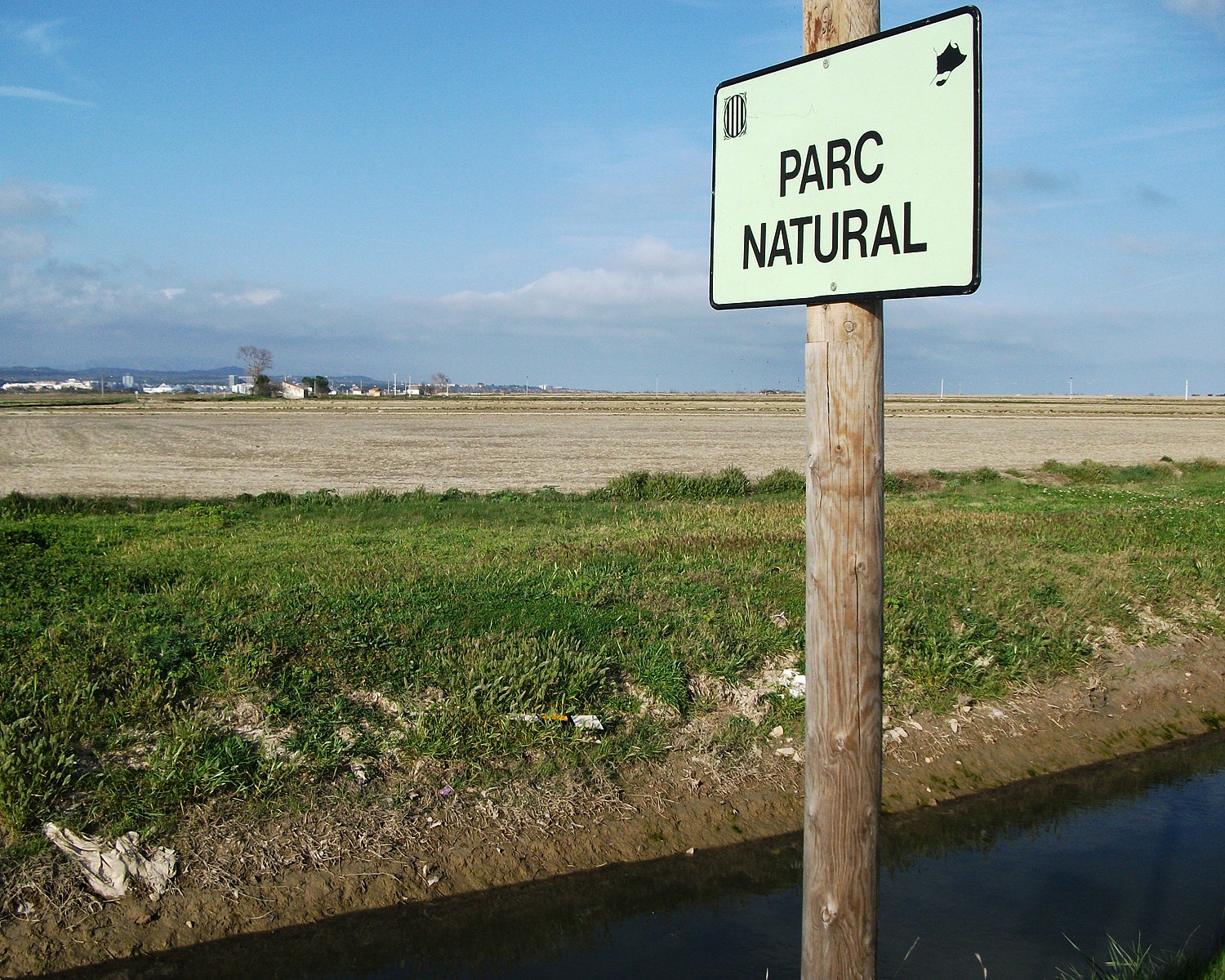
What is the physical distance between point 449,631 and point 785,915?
10.1ft

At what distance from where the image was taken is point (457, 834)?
5.39 metres

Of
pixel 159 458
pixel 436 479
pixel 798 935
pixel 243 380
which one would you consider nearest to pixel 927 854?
pixel 798 935

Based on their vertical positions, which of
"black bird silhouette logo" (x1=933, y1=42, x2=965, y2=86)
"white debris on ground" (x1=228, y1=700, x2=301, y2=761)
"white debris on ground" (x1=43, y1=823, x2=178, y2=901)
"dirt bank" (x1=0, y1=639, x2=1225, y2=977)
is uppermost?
"black bird silhouette logo" (x1=933, y1=42, x2=965, y2=86)

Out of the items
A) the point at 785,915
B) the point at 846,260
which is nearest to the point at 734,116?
the point at 846,260

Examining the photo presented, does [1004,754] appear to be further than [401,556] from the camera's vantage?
No

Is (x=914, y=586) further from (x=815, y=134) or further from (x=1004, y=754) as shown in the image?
(x=815, y=134)

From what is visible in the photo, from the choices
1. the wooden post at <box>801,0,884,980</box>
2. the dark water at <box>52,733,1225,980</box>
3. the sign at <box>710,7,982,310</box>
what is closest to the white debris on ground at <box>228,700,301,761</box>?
the dark water at <box>52,733,1225,980</box>

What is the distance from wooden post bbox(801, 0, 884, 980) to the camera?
278cm

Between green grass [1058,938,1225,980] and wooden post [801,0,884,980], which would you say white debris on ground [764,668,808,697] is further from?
wooden post [801,0,884,980]

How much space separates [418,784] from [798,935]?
2177mm

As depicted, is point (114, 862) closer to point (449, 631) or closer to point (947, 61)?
point (449, 631)

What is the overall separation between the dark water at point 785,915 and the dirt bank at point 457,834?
118 mm

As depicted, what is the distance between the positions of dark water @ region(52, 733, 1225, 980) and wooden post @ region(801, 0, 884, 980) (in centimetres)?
192

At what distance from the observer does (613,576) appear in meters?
8.90
